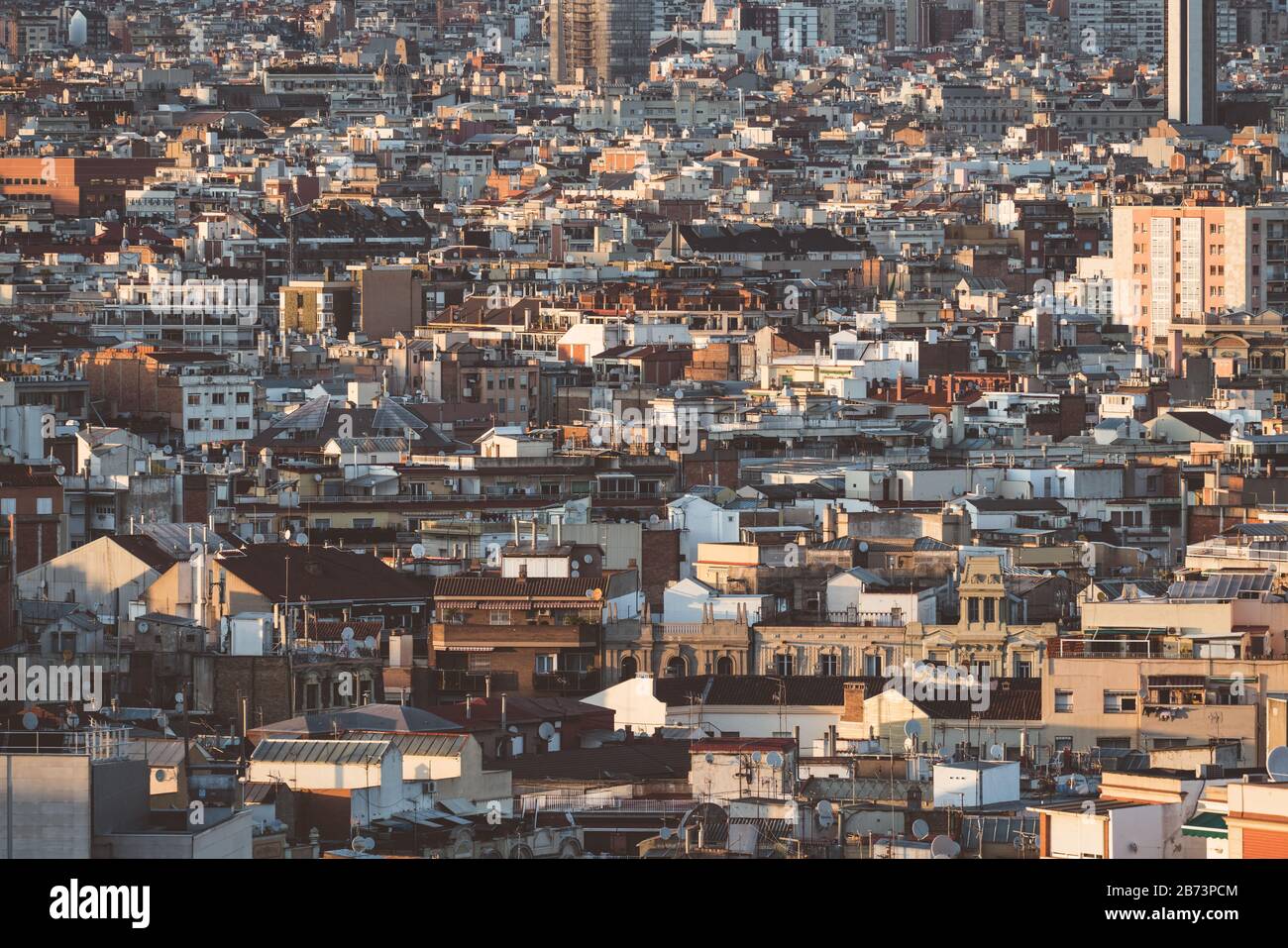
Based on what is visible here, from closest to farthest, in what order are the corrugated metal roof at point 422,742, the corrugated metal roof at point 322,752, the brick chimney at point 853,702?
1. the corrugated metal roof at point 322,752
2. the corrugated metal roof at point 422,742
3. the brick chimney at point 853,702

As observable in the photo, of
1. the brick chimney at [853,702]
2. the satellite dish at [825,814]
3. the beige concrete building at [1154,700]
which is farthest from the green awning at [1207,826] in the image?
the brick chimney at [853,702]

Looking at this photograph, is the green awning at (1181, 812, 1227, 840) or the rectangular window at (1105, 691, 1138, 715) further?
the rectangular window at (1105, 691, 1138, 715)

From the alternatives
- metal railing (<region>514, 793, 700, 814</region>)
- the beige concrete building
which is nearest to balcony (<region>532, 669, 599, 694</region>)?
the beige concrete building

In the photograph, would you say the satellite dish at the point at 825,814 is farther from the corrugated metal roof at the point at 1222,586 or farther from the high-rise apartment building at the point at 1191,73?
the high-rise apartment building at the point at 1191,73

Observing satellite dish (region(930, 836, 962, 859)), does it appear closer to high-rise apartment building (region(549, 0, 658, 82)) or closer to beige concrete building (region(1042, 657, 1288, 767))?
beige concrete building (region(1042, 657, 1288, 767))

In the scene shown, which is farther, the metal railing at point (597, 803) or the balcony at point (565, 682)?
the balcony at point (565, 682)

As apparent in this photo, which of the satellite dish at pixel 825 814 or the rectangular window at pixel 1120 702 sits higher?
the satellite dish at pixel 825 814

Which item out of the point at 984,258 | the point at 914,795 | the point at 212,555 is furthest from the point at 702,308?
the point at 914,795
